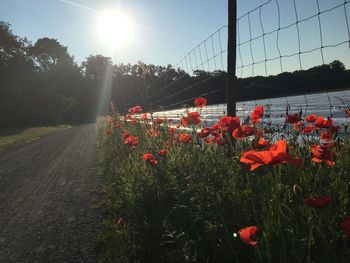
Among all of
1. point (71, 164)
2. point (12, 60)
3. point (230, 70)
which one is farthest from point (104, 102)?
point (230, 70)

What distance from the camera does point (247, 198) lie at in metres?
2.91

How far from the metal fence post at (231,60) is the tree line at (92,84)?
2.67 ft

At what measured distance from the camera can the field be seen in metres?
2.12

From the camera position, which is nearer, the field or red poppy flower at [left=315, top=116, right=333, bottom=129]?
the field

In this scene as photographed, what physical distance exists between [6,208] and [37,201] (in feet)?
1.42

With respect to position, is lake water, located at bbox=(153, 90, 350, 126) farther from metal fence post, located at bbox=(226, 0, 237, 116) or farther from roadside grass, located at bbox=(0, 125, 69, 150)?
roadside grass, located at bbox=(0, 125, 69, 150)

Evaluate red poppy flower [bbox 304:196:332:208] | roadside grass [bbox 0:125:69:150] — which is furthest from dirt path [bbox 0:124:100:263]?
roadside grass [bbox 0:125:69:150]

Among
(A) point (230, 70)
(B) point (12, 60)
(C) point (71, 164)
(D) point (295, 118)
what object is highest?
(B) point (12, 60)

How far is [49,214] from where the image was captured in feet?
17.2

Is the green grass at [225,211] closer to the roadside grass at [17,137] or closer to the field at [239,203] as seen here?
the field at [239,203]

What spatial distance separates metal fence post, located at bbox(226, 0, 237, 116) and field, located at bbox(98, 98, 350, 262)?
0.75 metres

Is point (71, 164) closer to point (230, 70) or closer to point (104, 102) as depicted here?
point (230, 70)

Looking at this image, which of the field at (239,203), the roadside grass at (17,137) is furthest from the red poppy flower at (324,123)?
the roadside grass at (17,137)

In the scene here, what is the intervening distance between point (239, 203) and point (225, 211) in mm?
114
